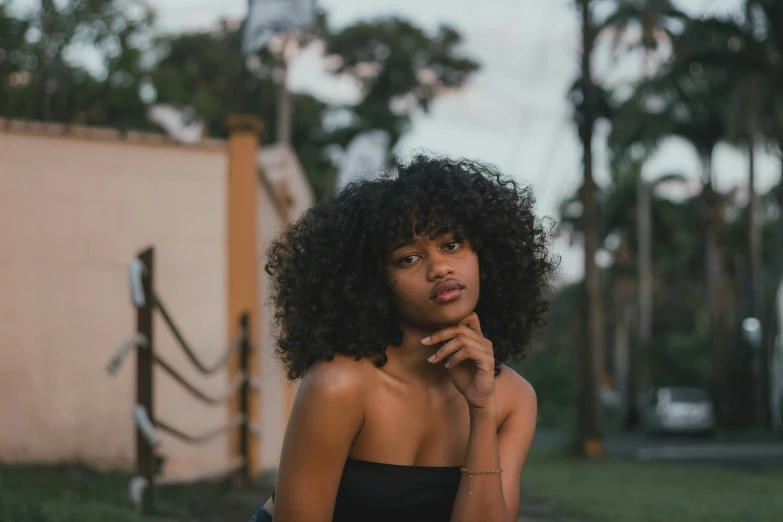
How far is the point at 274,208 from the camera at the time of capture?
11141 mm

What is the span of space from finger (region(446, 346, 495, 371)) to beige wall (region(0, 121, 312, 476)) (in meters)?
5.50

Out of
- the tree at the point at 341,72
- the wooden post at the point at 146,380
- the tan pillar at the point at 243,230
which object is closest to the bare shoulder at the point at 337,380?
the wooden post at the point at 146,380

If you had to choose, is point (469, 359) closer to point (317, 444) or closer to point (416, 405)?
point (416, 405)

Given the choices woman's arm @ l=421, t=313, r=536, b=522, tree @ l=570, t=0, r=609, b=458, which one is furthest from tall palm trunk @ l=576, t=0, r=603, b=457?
woman's arm @ l=421, t=313, r=536, b=522

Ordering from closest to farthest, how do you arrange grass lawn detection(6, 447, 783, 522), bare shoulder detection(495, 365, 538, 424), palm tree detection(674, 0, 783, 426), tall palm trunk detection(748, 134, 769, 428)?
bare shoulder detection(495, 365, 538, 424), grass lawn detection(6, 447, 783, 522), palm tree detection(674, 0, 783, 426), tall palm trunk detection(748, 134, 769, 428)

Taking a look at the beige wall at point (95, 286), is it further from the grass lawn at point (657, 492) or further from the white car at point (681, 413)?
the white car at point (681, 413)

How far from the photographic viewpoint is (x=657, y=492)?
9570 millimetres

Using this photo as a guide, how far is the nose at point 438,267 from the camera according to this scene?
224 centimetres

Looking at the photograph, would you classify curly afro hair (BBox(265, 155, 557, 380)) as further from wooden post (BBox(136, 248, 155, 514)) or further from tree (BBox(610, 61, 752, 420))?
tree (BBox(610, 61, 752, 420))

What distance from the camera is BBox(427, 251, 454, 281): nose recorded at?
2238 mm

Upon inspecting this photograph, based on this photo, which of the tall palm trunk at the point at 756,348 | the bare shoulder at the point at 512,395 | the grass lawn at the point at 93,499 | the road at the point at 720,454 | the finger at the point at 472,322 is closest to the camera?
the finger at the point at 472,322

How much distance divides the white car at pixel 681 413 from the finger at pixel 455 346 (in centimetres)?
2696

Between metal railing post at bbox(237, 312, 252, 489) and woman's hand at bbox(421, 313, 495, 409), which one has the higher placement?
woman's hand at bbox(421, 313, 495, 409)

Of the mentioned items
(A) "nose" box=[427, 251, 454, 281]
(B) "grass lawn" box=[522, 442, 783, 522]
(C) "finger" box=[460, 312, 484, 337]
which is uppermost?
(A) "nose" box=[427, 251, 454, 281]
